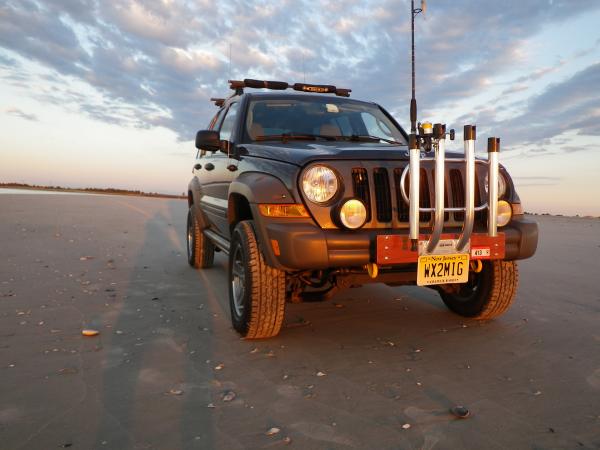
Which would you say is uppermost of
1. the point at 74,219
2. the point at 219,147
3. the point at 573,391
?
the point at 219,147

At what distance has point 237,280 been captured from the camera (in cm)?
355

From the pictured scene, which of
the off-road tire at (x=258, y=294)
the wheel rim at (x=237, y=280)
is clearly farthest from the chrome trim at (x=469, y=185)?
the wheel rim at (x=237, y=280)

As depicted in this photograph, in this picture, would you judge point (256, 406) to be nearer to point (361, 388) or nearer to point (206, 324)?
point (361, 388)

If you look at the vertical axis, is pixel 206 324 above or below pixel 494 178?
below

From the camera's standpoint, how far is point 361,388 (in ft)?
8.01

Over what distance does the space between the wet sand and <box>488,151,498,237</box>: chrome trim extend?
821 mm

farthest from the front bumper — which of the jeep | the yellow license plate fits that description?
the yellow license plate

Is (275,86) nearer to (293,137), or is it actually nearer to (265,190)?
(293,137)

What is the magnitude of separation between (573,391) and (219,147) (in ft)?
10.2

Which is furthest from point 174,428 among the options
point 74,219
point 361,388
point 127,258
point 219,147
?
point 74,219

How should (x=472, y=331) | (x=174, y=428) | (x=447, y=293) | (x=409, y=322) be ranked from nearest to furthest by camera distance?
(x=174, y=428)
(x=472, y=331)
(x=409, y=322)
(x=447, y=293)

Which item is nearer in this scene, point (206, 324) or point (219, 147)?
point (206, 324)

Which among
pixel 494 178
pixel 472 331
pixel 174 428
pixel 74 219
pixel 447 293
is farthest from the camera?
pixel 74 219

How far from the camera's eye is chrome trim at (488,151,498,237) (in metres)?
2.83
